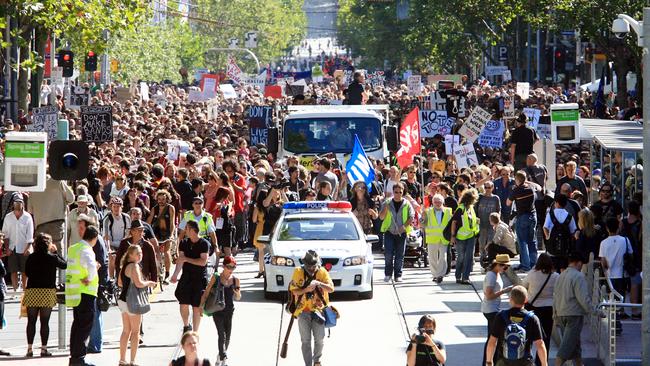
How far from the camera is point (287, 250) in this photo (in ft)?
73.7

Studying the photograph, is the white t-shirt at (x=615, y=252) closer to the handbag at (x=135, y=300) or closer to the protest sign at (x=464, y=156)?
the handbag at (x=135, y=300)

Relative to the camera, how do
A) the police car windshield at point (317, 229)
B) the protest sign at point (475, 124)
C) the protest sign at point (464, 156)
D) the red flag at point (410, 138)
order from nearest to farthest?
the police car windshield at point (317, 229) < the red flag at point (410, 138) < the protest sign at point (464, 156) < the protest sign at point (475, 124)

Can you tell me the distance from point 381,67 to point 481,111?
102m

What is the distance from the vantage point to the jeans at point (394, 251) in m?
24.5

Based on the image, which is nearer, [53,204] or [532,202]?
[53,204]

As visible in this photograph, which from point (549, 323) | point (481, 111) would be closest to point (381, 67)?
point (481, 111)

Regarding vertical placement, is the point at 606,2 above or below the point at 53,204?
above

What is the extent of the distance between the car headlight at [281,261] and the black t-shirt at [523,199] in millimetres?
4511

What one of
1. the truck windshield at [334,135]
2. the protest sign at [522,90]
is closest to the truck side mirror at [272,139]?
the truck windshield at [334,135]

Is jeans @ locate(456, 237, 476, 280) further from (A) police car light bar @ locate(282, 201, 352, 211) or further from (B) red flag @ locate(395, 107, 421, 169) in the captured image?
(B) red flag @ locate(395, 107, 421, 169)

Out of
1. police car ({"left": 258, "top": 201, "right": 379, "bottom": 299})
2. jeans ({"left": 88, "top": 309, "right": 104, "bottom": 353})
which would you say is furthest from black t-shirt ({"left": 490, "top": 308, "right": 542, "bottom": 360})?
police car ({"left": 258, "top": 201, "right": 379, "bottom": 299})

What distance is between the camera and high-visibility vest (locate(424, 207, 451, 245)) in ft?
79.6

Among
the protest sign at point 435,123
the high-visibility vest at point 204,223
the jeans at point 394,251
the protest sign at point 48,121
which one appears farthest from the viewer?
the protest sign at point 435,123

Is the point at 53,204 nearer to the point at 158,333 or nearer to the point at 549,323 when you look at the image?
the point at 158,333
